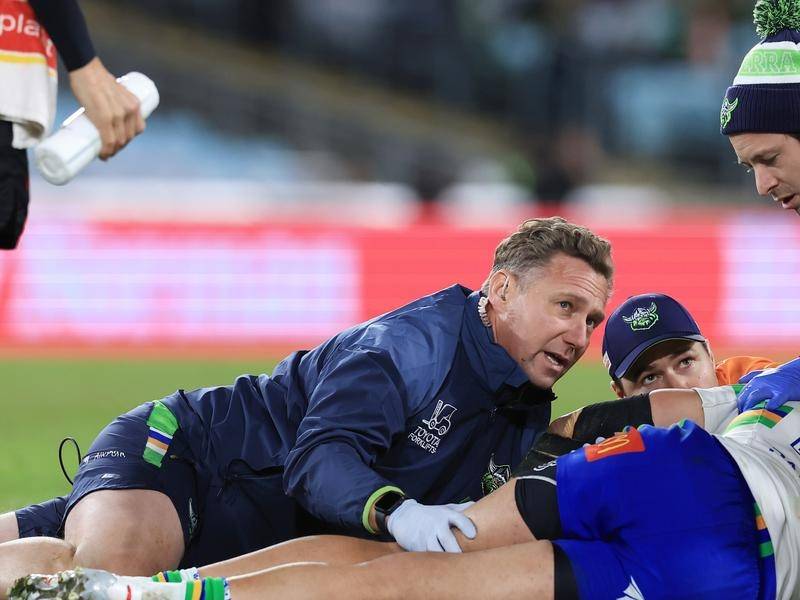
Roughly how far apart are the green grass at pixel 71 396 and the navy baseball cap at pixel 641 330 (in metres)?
2.84

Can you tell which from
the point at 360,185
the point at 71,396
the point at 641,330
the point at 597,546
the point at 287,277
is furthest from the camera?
the point at 360,185

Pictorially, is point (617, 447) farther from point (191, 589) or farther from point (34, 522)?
point (34, 522)

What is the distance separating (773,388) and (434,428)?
1143 mm

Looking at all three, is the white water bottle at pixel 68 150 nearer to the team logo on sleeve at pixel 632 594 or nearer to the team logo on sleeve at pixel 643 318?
the team logo on sleeve at pixel 632 594

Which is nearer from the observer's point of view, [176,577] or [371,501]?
[176,577]

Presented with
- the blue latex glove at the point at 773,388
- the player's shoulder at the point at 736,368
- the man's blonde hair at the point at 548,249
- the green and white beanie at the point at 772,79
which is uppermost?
the green and white beanie at the point at 772,79

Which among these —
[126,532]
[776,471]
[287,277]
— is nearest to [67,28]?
[126,532]

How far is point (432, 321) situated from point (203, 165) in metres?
13.1

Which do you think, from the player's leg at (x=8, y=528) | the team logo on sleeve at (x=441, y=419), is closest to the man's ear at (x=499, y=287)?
the team logo on sleeve at (x=441, y=419)

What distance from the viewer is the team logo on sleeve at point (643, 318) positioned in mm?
5562

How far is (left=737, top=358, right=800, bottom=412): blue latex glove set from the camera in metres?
4.43

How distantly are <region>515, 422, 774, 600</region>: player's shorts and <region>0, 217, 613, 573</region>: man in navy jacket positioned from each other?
653 millimetres

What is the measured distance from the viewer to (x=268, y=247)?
13445 mm

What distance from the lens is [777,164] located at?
5055 millimetres
